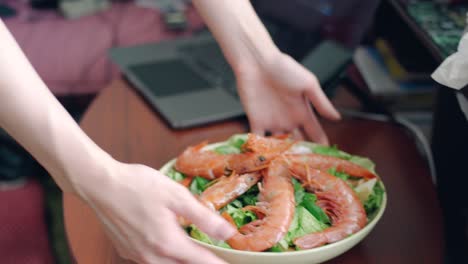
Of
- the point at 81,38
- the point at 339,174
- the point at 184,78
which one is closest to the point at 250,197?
the point at 339,174

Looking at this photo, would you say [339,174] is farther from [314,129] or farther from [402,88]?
[402,88]

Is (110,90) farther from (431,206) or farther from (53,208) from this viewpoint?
(431,206)

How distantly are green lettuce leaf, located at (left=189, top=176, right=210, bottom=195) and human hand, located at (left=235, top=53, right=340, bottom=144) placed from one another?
0.20m

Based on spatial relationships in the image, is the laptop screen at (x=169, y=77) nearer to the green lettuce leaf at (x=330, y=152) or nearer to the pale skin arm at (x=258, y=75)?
the pale skin arm at (x=258, y=75)

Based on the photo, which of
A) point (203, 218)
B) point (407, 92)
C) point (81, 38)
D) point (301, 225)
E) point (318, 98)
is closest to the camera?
point (203, 218)

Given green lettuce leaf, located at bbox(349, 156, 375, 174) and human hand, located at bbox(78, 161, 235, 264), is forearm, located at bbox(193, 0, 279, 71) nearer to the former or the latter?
green lettuce leaf, located at bbox(349, 156, 375, 174)

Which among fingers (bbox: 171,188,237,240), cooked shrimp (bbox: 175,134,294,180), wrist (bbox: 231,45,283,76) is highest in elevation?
wrist (bbox: 231,45,283,76)

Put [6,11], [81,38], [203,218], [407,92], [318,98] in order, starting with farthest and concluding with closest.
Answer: [6,11] → [81,38] → [407,92] → [318,98] → [203,218]

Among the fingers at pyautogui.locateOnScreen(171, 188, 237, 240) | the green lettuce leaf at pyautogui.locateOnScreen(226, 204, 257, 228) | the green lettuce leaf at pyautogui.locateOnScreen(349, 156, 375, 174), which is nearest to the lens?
the fingers at pyautogui.locateOnScreen(171, 188, 237, 240)

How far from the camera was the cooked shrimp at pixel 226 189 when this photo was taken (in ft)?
2.21

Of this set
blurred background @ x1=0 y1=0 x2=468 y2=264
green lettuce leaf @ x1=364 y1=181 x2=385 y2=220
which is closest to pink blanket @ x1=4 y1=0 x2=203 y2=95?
blurred background @ x1=0 y1=0 x2=468 y2=264

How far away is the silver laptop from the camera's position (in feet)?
3.22

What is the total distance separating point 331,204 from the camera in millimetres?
694

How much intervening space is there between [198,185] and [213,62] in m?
0.49
